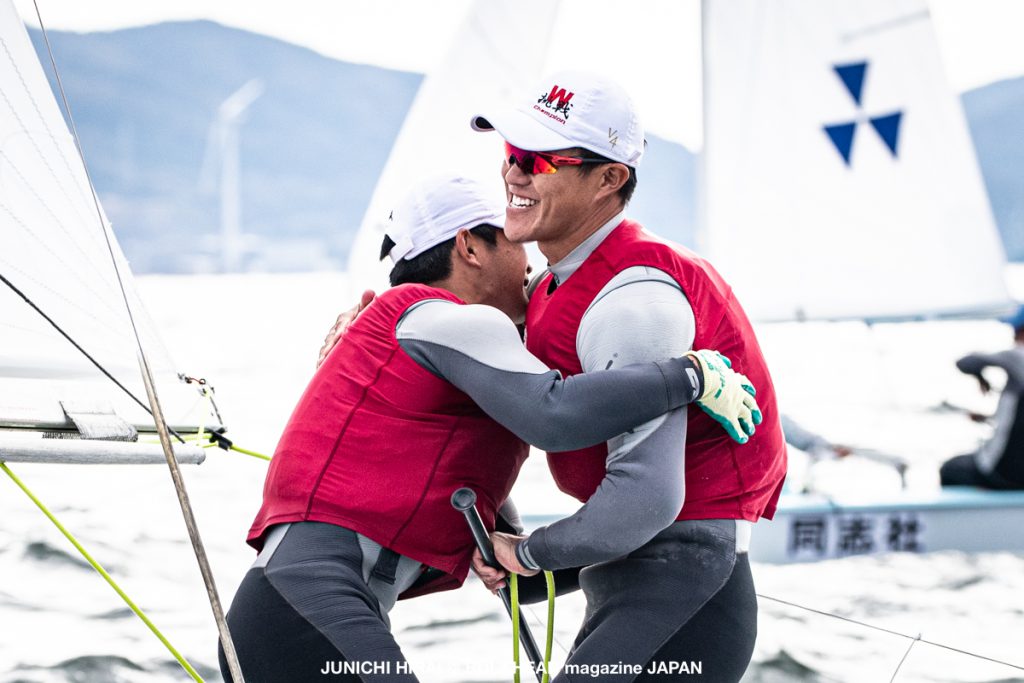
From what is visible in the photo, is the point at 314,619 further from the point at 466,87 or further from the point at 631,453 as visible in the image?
the point at 466,87

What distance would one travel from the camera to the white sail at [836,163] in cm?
593

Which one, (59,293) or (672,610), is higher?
(59,293)

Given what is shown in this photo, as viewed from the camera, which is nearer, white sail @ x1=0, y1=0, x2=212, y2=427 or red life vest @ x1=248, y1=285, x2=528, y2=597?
red life vest @ x1=248, y1=285, x2=528, y2=597

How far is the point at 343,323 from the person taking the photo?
68.4 inches

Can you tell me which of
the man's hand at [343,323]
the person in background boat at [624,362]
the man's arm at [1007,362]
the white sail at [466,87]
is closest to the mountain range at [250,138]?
the white sail at [466,87]

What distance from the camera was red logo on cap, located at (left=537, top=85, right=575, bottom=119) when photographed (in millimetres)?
1370

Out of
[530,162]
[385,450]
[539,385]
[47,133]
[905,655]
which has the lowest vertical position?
[905,655]

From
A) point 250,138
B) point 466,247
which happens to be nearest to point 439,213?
point 466,247

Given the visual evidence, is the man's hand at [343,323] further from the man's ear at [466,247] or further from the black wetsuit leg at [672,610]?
the black wetsuit leg at [672,610]

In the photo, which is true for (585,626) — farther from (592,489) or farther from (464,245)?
(464,245)

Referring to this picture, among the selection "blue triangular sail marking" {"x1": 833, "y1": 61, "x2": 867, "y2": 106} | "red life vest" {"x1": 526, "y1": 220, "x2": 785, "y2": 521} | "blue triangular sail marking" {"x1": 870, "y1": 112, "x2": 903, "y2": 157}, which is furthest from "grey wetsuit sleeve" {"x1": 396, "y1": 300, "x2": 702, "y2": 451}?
"blue triangular sail marking" {"x1": 870, "y1": 112, "x2": 903, "y2": 157}

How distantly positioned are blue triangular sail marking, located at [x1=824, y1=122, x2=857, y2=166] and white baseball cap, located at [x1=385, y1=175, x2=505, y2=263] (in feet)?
16.4

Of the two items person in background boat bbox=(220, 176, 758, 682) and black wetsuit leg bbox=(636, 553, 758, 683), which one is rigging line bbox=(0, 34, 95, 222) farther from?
black wetsuit leg bbox=(636, 553, 758, 683)

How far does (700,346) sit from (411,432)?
0.39 meters
